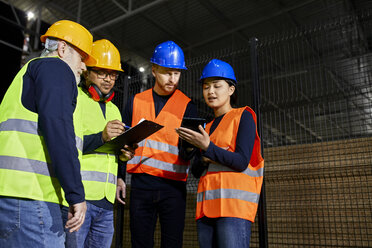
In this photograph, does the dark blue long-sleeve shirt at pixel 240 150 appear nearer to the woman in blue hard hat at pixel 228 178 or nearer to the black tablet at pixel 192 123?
the woman in blue hard hat at pixel 228 178

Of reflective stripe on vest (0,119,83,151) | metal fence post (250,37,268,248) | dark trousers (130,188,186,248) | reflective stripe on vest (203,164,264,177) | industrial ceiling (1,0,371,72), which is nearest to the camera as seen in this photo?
reflective stripe on vest (0,119,83,151)

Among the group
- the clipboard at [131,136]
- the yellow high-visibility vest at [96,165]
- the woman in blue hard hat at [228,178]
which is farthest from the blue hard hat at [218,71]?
the yellow high-visibility vest at [96,165]

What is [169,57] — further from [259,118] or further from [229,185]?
[229,185]

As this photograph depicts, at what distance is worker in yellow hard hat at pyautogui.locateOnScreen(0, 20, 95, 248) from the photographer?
4.87 ft

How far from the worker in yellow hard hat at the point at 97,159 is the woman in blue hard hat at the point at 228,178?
25.1 inches

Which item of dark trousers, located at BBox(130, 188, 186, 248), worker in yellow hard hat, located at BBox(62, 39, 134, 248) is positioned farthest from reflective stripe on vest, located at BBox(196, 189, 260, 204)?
worker in yellow hard hat, located at BBox(62, 39, 134, 248)

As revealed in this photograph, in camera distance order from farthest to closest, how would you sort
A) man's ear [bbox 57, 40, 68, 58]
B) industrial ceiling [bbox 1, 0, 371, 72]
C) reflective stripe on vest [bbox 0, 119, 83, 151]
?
1. industrial ceiling [bbox 1, 0, 371, 72]
2. man's ear [bbox 57, 40, 68, 58]
3. reflective stripe on vest [bbox 0, 119, 83, 151]

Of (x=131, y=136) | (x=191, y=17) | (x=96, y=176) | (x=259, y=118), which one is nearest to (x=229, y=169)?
(x=131, y=136)

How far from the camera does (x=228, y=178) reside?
2.29 meters

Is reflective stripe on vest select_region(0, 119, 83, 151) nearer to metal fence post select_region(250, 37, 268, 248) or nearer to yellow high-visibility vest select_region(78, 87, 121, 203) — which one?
yellow high-visibility vest select_region(78, 87, 121, 203)

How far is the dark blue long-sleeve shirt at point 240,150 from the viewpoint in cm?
221

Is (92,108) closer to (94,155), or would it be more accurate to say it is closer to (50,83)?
(94,155)

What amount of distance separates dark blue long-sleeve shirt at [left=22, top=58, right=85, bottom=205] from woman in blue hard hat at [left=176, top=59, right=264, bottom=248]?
0.90 metres

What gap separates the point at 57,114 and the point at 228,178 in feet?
4.07
